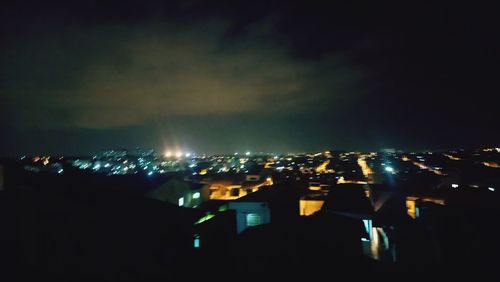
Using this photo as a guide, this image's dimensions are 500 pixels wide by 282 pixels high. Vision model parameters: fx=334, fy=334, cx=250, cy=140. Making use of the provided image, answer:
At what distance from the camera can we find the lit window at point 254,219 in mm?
18422

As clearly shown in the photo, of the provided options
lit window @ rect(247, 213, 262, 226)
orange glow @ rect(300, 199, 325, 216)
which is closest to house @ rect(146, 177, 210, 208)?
lit window @ rect(247, 213, 262, 226)

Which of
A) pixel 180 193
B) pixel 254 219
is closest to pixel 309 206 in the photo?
pixel 254 219

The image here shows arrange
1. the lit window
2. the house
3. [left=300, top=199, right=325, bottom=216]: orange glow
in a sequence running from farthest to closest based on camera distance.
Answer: the house → [left=300, top=199, right=325, bottom=216]: orange glow → the lit window

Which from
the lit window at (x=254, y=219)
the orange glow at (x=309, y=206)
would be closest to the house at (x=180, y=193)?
the lit window at (x=254, y=219)

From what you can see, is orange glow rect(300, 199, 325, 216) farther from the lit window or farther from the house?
the house

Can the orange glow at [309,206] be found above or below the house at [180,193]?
below

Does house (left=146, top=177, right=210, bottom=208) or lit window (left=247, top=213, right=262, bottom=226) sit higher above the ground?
house (left=146, top=177, right=210, bottom=208)

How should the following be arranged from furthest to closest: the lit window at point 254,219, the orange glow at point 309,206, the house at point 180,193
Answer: the house at point 180,193 → the orange glow at point 309,206 → the lit window at point 254,219

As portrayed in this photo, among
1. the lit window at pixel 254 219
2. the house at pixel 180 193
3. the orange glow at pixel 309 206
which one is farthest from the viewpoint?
the house at pixel 180 193

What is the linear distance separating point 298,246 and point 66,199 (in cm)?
643

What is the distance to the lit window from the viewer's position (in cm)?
1842

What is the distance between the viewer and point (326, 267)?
8.80 meters

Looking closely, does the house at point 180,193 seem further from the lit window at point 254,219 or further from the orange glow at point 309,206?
the orange glow at point 309,206

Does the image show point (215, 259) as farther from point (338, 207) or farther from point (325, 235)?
point (338, 207)
